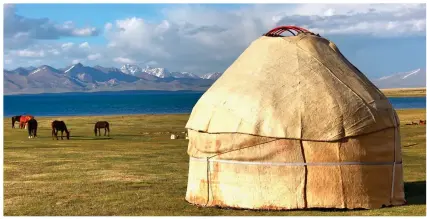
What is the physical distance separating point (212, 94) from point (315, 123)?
1.99 m

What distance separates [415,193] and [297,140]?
12.7ft

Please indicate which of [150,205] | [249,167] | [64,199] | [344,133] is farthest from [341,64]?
[64,199]

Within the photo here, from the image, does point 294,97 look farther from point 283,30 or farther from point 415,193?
point 415,193

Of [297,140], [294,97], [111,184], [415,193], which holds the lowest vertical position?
[415,193]

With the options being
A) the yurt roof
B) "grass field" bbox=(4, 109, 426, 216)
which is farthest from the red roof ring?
"grass field" bbox=(4, 109, 426, 216)

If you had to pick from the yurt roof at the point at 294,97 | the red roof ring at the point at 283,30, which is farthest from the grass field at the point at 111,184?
the red roof ring at the point at 283,30

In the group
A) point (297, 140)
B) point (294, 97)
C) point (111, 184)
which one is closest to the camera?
point (297, 140)

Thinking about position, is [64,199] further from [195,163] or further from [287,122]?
[287,122]

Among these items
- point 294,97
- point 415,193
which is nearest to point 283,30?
point 294,97

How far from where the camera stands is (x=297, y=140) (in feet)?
33.8

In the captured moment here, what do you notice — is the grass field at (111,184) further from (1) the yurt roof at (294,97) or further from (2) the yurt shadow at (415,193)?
(1) the yurt roof at (294,97)

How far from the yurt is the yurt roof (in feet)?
0.06

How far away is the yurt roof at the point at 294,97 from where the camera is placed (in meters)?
10.3

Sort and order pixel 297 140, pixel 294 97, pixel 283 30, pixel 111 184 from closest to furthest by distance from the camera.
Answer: pixel 297 140, pixel 294 97, pixel 283 30, pixel 111 184
